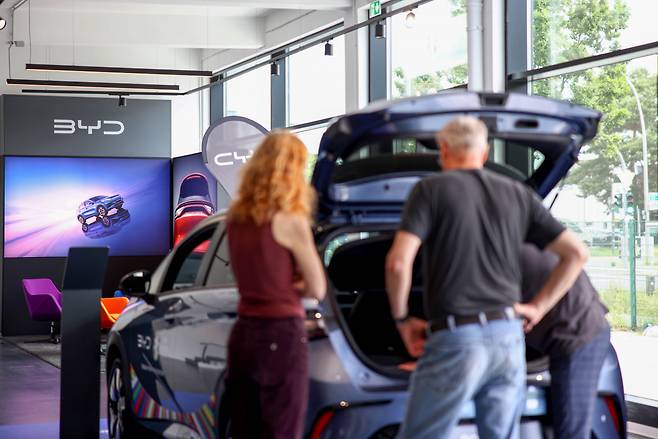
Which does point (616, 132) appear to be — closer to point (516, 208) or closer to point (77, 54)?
point (516, 208)

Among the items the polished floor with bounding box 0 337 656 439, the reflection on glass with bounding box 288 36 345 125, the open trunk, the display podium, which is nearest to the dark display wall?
the reflection on glass with bounding box 288 36 345 125

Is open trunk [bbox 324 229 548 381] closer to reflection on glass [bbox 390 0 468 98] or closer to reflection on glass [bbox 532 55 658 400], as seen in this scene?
reflection on glass [bbox 532 55 658 400]

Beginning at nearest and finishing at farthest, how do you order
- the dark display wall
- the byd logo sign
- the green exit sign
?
the green exit sign → the dark display wall → the byd logo sign

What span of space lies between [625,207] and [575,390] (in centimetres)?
466

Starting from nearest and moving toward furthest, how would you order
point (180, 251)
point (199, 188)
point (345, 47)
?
point (180, 251) < point (345, 47) < point (199, 188)

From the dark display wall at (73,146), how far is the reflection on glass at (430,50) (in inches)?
211

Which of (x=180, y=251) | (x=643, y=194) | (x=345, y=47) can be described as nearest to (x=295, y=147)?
(x=180, y=251)

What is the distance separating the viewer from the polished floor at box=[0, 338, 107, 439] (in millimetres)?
6895

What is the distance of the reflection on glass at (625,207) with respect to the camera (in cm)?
781

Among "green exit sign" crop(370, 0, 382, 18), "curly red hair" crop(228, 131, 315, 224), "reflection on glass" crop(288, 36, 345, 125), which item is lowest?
"curly red hair" crop(228, 131, 315, 224)

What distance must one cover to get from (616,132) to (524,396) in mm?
4871

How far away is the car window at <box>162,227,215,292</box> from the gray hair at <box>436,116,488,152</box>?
173cm

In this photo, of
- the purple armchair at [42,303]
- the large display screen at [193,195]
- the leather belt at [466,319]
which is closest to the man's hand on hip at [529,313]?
the leather belt at [466,319]

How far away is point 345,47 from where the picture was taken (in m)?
12.6
